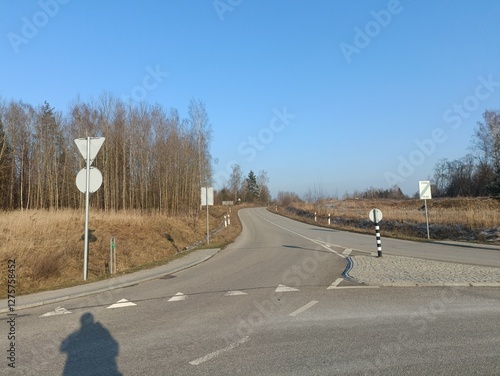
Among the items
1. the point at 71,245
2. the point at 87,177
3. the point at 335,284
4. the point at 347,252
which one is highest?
the point at 87,177

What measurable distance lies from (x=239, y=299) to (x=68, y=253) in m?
11.7

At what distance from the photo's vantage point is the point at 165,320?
6559 millimetres

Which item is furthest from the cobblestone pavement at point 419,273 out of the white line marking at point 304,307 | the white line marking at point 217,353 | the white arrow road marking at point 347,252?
the white line marking at point 217,353

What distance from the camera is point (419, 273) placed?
10414 mm

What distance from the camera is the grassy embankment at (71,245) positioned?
1363 cm

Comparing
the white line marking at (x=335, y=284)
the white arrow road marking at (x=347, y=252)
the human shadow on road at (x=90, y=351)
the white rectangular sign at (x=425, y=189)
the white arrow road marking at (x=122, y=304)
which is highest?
the white rectangular sign at (x=425, y=189)

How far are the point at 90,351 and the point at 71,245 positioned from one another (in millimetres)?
13804

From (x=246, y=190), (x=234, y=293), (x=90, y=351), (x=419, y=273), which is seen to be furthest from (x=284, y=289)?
(x=246, y=190)

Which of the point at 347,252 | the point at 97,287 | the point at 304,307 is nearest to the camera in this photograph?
the point at 304,307

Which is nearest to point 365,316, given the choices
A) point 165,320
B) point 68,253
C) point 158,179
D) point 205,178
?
point 165,320

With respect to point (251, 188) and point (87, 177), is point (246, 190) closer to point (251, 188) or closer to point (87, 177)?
point (251, 188)

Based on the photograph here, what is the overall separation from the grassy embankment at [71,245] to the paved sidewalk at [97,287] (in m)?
0.79

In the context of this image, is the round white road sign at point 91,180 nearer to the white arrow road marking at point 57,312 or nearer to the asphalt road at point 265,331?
the asphalt road at point 265,331

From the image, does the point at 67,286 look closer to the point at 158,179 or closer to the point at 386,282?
the point at 386,282
